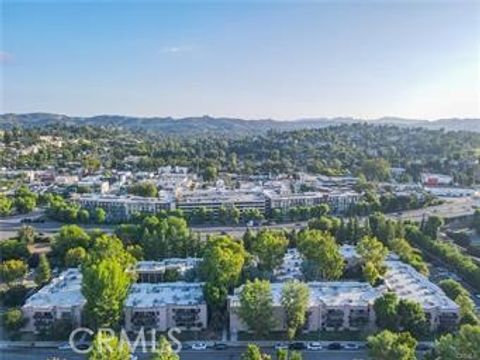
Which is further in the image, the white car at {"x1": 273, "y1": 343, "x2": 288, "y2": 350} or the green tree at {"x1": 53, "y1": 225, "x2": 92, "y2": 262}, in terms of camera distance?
the green tree at {"x1": 53, "y1": 225, "x2": 92, "y2": 262}

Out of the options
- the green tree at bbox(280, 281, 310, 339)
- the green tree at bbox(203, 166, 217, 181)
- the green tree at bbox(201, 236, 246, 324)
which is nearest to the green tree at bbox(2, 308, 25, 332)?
the green tree at bbox(201, 236, 246, 324)

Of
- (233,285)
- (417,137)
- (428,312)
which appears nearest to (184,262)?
(233,285)

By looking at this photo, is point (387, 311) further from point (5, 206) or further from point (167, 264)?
point (5, 206)

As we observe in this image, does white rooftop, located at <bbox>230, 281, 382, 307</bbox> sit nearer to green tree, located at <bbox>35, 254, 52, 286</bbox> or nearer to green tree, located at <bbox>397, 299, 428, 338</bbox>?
green tree, located at <bbox>397, 299, 428, 338</bbox>

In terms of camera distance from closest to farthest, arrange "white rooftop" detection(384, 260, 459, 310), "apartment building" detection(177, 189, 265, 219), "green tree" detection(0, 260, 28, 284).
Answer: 1. "white rooftop" detection(384, 260, 459, 310)
2. "green tree" detection(0, 260, 28, 284)
3. "apartment building" detection(177, 189, 265, 219)

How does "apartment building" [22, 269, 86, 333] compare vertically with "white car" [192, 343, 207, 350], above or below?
above

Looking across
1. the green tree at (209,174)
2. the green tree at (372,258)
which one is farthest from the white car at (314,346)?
the green tree at (209,174)

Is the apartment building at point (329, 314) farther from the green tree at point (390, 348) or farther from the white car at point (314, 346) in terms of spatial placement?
the green tree at point (390, 348)
